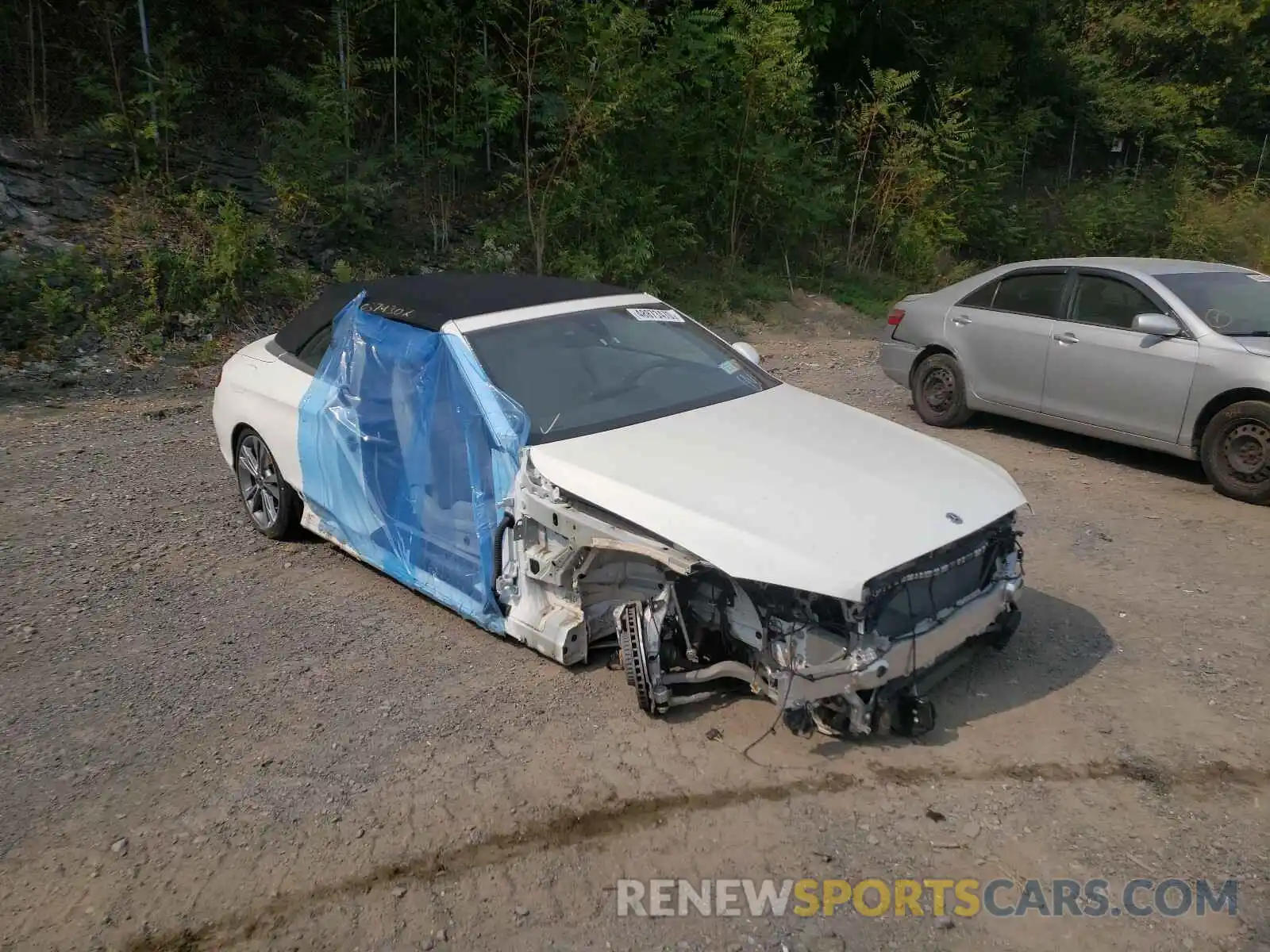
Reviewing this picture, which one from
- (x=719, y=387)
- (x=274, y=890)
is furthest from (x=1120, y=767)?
(x=274, y=890)

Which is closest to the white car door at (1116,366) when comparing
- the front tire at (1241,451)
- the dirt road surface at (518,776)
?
the front tire at (1241,451)

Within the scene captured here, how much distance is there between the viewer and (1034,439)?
855 centimetres

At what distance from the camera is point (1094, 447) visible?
327 inches

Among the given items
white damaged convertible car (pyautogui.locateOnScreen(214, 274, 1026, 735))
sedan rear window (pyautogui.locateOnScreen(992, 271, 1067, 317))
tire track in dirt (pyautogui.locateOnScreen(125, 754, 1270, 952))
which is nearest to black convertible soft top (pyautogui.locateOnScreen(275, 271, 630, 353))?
white damaged convertible car (pyautogui.locateOnScreen(214, 274, 1026, 735))

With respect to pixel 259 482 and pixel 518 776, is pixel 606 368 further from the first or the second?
pixel 259 482

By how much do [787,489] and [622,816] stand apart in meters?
1.39

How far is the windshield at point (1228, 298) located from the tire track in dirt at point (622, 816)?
4.16 metres

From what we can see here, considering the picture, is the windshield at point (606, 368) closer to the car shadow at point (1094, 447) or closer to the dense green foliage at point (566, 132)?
the car shadow at point (1094, 447)

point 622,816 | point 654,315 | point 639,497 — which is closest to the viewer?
point 622,816

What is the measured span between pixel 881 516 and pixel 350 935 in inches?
91.3

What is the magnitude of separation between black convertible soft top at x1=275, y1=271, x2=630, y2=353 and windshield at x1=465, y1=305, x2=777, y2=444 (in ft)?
0.73

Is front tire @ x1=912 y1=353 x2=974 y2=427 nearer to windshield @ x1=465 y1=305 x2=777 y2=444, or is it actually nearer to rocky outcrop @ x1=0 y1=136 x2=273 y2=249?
windshield @ x1=465 y1=305 x2=777 y2=444

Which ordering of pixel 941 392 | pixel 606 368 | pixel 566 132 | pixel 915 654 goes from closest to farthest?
pixel 915 654
pixel 606 368
pixel 941 392
pixel 566 132

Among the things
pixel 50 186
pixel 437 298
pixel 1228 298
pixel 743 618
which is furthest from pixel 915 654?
pixel 50 186
